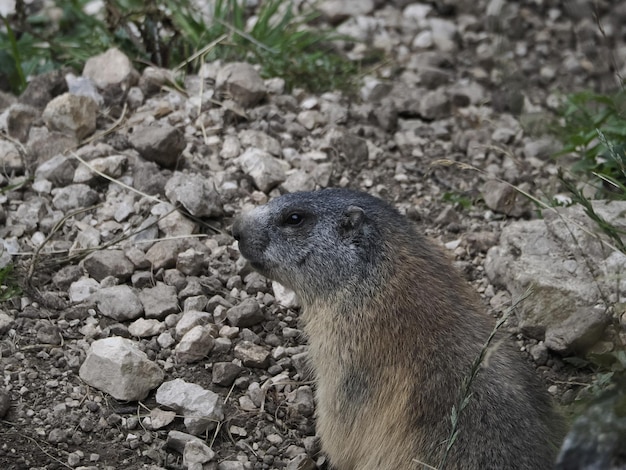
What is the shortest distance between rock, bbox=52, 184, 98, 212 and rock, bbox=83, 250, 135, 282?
559 millimetres

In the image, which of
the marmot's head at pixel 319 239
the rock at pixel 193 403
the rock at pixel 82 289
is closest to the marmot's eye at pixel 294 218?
the marmot's head at pixel 319 239

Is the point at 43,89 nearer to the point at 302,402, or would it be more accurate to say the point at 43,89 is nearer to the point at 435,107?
the point at 435,107

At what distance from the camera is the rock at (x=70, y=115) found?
19.8ft

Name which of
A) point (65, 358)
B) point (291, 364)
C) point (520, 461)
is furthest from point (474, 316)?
point (65, 358)

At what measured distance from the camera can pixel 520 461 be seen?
143 inches

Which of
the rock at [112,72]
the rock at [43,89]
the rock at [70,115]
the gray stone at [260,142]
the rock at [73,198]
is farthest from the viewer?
the rock at [112,72]

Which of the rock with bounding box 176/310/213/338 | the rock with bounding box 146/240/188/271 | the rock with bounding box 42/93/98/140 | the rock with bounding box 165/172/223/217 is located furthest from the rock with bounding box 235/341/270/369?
the rock with bounding box 42/93/98/140

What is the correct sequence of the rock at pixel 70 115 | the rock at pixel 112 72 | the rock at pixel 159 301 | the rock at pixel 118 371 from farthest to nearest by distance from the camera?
the rock at pixel 112 72
the rock at pixel 70 115
the rock at pixel 159 301
the rock at pixel 118 371

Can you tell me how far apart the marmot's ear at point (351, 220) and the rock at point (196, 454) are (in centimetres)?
133

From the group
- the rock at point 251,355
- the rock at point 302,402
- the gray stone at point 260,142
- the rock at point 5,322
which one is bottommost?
the rock at point 302,402

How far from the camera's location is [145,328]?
4859 millimetres

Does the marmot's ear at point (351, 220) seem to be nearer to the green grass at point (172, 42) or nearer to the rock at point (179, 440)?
the rock at point (179, 440)

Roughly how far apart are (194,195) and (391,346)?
1.97 meters

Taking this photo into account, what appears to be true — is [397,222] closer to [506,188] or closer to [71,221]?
[506,188]
